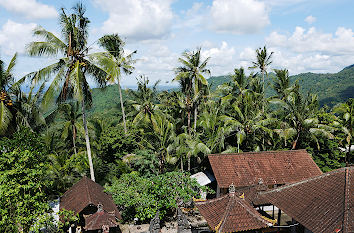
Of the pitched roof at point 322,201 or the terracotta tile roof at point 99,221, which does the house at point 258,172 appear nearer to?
the pitched roof at point 322,201

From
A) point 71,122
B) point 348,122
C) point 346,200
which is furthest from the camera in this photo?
point 71,122

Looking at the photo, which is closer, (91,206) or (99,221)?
(99,221)

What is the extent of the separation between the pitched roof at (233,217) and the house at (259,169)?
5.44 metres

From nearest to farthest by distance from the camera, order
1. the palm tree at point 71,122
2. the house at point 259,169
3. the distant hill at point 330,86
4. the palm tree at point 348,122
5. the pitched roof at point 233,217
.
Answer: the pitched roof at point 233,217 < the house at point 259,169 < the palm tree at point 348,122 < the palm tree at point 71,122 < the distant hill at point 330,86

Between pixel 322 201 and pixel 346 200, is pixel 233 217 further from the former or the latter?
pixel 346 200

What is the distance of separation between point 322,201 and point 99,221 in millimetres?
9528

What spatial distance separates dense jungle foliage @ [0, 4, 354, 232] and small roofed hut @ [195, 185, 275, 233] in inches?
108

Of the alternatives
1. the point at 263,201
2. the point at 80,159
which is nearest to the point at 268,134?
the point at 263,201

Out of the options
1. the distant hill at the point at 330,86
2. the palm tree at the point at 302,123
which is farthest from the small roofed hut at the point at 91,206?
the distant hill at the point at 330,86

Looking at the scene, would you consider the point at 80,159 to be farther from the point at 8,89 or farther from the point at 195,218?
the point at 195,218

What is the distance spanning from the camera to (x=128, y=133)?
2205 centimetres

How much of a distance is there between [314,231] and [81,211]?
10356mm

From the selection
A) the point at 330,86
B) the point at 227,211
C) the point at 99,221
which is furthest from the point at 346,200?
the point at 330,86

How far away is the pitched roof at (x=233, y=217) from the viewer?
10.1 metres
